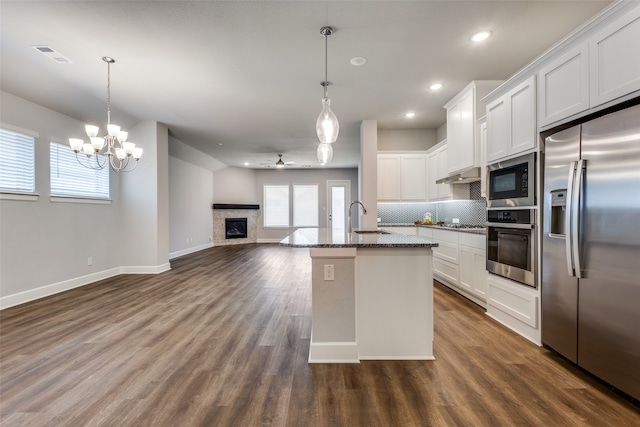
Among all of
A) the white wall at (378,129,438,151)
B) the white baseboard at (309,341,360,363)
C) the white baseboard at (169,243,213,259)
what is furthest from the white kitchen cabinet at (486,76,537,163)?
the white baseboard at (169,243,213,259)

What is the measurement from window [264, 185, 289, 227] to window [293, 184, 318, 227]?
0.35 m

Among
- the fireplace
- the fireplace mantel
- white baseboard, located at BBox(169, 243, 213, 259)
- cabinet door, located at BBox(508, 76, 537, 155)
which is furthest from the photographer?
the fireplace

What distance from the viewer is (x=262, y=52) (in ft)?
9.48

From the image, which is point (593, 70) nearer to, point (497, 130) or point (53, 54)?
point (497, 130)

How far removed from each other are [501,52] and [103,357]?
4.66 metres

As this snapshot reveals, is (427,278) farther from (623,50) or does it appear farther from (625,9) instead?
(625,9)

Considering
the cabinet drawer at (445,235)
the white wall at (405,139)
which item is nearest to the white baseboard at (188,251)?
the white wall at (405,139)

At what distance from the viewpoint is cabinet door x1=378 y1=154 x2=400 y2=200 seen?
526cm

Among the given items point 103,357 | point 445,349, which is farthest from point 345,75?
point 103,357

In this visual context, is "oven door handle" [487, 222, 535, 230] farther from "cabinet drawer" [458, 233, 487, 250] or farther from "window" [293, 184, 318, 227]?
"window" [293, 184, 318, 227]

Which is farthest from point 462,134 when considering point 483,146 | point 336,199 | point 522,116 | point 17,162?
point 336,199

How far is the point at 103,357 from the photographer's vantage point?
7.32ft

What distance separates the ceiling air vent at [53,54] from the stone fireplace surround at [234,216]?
6382 mm

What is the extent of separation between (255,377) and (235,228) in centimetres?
837
